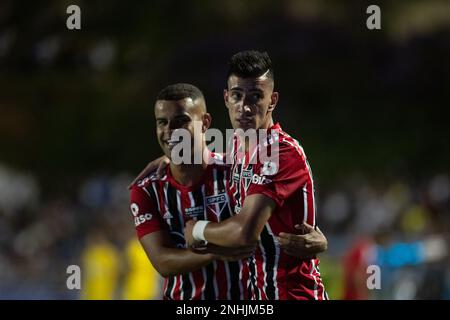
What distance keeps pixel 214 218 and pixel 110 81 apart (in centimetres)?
2522

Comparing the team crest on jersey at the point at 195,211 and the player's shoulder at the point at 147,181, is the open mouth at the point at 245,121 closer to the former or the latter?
the team crest on jersey at the point at 195,211

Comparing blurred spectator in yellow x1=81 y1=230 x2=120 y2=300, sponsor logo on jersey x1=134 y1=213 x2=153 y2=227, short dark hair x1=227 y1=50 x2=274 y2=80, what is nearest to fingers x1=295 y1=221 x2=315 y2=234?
short dark hair x1=227 y1=50 x2=274 y2=80

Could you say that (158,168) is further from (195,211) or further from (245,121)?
(245,121)

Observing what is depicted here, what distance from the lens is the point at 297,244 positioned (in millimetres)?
5602

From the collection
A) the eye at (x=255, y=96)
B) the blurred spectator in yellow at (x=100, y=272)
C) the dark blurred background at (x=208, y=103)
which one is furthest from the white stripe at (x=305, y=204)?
the dark blurred background at (x=208, y=103)

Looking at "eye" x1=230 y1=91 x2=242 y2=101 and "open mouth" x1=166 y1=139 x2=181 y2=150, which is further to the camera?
"open mouth" x1=166 y1=139 x2=181 y2=150

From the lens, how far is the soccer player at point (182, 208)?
237 inches

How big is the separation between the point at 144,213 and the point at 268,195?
1.17 metres

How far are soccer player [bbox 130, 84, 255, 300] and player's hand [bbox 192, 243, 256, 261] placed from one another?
0.18 m

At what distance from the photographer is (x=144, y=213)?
627 cm

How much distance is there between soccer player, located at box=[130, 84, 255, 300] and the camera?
6.03m

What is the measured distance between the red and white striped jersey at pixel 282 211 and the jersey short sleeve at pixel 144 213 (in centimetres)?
78

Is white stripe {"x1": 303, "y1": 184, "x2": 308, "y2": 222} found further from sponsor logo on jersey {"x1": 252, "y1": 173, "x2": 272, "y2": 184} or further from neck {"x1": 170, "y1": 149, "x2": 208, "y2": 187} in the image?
neck {"x1": 170, "y1": 149, "x2": 208, "y2": 187}
